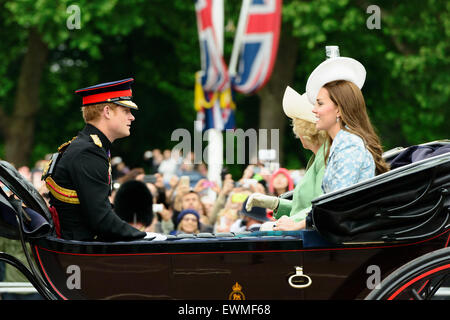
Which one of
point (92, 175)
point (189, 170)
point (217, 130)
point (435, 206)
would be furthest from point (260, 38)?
point (435, 206)

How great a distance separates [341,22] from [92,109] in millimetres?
14525

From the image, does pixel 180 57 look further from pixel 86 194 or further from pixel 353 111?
pixel 86 194

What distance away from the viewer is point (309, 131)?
4406 mm

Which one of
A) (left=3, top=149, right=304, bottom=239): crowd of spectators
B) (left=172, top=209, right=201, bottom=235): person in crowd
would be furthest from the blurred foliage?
(left=172, top=209, right=201, bottom=235): person in crowd

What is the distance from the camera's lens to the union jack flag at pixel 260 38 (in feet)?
52.4

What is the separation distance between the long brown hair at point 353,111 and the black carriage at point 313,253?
365 millimetres

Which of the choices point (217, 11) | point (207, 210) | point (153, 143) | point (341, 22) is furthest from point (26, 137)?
point (207, 210)

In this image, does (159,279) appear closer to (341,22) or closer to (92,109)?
(92,109)

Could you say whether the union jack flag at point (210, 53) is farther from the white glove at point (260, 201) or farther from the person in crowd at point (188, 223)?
the white glove at point (260, 201)

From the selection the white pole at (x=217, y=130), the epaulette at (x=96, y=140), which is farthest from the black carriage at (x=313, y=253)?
Result: the white pole at (x=217, y=130)

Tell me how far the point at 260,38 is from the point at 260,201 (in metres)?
11.9

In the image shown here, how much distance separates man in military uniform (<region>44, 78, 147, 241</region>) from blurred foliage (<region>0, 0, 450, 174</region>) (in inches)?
493

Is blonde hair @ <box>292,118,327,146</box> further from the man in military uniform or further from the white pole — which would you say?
the white pole
